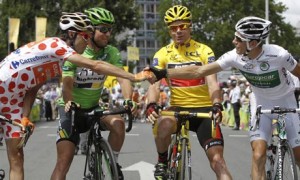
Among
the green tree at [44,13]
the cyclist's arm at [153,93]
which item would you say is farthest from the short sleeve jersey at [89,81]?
the green tree at [44,13]

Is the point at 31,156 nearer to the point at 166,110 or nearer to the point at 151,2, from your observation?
the point at 166,110

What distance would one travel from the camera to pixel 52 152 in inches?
649

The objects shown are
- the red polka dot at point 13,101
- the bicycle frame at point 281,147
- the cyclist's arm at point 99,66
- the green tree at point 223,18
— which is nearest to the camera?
the cyclist's arm at point 99,66

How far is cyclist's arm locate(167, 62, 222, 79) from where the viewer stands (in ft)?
25.1

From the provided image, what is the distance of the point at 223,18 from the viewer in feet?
280

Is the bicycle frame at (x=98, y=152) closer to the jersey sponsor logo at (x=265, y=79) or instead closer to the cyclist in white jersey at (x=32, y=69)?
the cyclist in white jersey at (x=32, y=69)

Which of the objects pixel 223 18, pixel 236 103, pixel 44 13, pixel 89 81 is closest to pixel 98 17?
pixel 89 81

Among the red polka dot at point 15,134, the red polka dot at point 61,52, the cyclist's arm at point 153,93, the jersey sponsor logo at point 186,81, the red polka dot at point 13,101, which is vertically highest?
the red polka dot at point 61,52

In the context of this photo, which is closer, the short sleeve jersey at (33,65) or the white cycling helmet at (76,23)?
the short sleeve jersey at (33,65)

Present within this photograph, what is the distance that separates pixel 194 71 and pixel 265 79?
2.66 ft

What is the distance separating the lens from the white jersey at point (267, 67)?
25.7ft

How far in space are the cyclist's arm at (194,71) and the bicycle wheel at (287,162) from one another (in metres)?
1.16

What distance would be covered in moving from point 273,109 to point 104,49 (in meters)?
2.06

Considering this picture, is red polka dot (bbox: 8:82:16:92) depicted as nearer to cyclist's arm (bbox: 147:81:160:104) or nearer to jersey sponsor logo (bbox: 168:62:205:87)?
cyclist's arm (bbox: 147:81:160:104)
